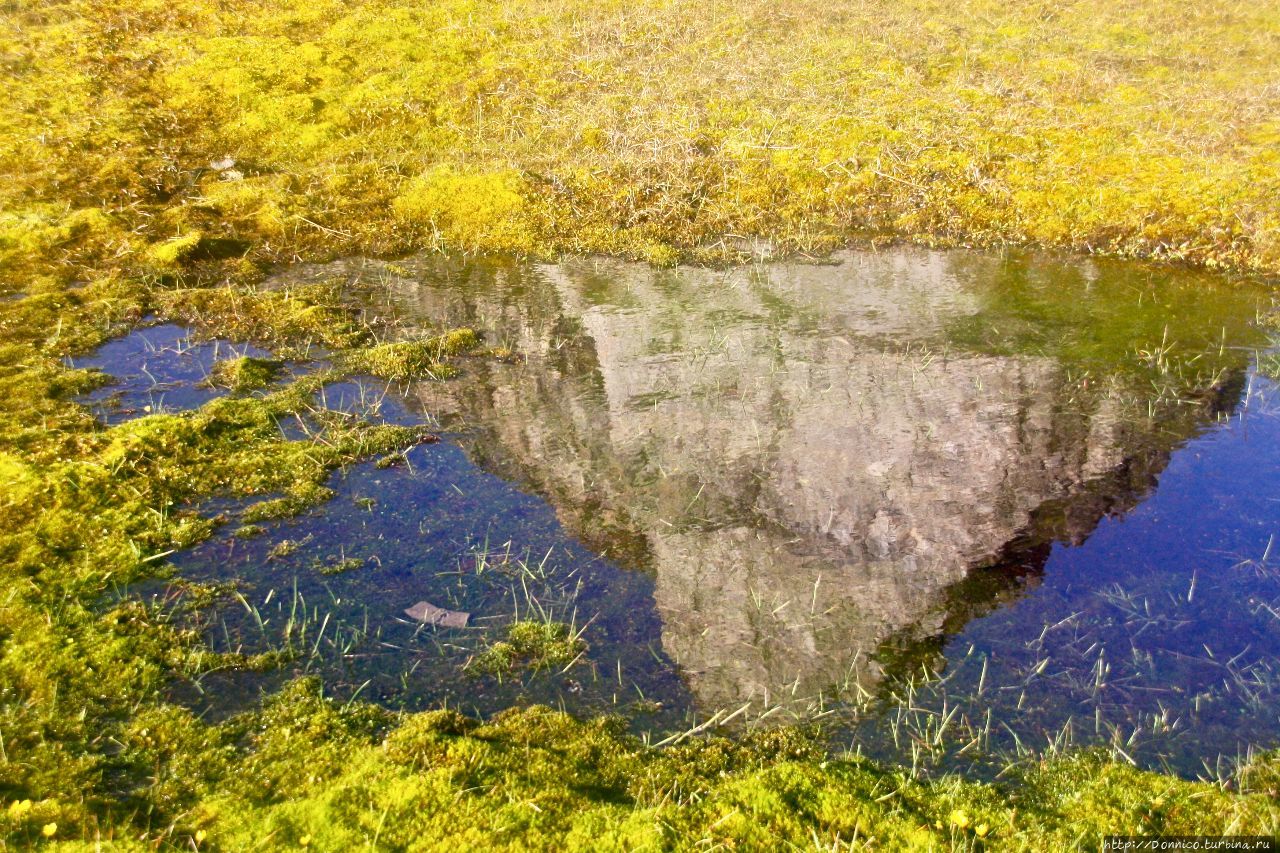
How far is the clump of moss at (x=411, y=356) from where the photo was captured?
379 inches

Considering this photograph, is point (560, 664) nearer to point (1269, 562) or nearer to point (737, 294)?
point (1269, 562)

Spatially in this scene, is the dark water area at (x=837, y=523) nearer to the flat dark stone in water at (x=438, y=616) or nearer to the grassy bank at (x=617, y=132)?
the flat dark stone in water at (x=438, y=616)

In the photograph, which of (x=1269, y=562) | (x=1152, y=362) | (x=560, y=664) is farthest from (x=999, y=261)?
(x=560, y=664)

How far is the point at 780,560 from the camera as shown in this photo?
6.93m

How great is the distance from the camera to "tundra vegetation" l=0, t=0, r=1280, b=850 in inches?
181

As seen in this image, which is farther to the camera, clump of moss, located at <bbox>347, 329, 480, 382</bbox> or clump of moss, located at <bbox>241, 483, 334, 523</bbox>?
clump of moss, located at <bbox>347, 329, 480, 382</bbox>

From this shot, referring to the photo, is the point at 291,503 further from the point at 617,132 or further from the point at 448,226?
the point at 617,132

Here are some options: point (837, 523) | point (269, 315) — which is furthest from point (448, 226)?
point (837, 523)

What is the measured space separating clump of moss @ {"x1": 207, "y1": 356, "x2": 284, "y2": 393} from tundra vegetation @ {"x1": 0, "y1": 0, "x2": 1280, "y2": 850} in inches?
1.7

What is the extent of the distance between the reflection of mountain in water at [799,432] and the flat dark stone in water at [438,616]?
1.42 meters

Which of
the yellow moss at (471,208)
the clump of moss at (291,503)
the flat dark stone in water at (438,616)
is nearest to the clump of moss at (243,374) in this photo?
the clump of moss at (291,503)

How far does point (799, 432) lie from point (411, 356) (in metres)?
4.53

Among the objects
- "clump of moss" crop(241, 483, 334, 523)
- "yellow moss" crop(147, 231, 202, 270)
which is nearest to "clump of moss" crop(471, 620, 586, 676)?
"clump of moss" crop(241, 483, 334, 523)

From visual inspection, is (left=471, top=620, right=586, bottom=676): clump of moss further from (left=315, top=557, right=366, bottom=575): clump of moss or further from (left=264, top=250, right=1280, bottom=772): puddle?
(left=315, top=557, right=366, bottom=575): clump of moss
